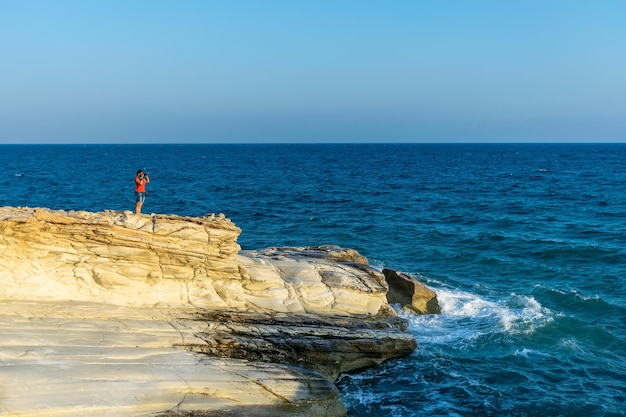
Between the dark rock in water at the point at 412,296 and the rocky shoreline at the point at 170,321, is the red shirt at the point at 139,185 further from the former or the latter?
the dark rock in water at the point at 412,296

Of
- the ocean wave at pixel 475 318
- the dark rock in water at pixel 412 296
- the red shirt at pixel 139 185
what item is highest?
the red shirt at pixel 139 185

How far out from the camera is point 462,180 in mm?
89375

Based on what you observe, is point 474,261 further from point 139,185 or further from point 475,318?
point 139,185

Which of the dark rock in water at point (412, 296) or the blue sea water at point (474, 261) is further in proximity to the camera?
the dark rock in water at point (412, 296)

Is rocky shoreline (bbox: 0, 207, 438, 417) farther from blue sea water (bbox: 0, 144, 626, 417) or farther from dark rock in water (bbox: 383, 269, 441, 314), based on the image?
dark rock in water (bbox: 383, 269, 441, 314)

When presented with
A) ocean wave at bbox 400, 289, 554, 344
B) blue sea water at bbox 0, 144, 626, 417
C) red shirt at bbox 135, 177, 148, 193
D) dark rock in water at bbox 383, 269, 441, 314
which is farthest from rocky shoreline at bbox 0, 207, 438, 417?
dark rock in water at bbox 383, 269, 441, 314

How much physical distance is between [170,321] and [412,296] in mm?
12231

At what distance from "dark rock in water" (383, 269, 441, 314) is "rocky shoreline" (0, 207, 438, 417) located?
11.4ft

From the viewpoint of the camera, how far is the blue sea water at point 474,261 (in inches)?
763

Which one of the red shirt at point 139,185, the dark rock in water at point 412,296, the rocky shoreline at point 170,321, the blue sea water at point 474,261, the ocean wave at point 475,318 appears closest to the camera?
the rocky shoreline at point 170,321

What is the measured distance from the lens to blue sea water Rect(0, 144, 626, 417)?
1939cm

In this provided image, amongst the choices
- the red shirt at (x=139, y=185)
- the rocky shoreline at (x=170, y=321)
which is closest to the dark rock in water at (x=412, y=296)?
the rocky shoreline at (x=170, y=321)

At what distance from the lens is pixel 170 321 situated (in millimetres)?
18578

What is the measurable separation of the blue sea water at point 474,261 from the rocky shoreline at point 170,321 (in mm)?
2169
